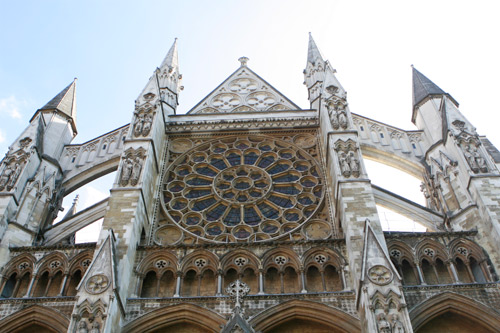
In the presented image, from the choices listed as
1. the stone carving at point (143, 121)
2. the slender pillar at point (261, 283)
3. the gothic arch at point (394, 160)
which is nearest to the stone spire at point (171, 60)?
the stone carving at point (143, 121)

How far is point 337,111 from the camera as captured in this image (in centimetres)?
1573

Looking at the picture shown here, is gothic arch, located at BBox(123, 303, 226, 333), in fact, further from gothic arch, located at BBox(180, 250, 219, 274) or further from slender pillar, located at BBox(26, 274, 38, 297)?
slender pillar, located at BBox(26, 274, 38, 297)

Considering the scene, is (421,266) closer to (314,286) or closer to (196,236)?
(314,286)

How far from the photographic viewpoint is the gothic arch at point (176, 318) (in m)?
11.2

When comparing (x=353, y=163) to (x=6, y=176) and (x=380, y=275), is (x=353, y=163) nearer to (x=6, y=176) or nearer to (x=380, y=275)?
(x=380, y=275)

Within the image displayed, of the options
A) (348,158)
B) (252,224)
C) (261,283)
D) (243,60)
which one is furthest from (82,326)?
(243,60)

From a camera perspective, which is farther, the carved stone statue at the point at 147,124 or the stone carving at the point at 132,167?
the carved stone statue at the point at 147,124

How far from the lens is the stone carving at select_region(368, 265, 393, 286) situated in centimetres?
1048

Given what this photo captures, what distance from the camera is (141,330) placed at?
1120 cm

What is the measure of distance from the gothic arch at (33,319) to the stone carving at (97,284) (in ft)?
3.72

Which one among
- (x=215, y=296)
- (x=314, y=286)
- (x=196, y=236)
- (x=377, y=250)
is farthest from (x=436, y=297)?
(x=196, y=236)

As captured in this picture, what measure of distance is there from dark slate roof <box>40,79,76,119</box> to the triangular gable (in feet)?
13.1

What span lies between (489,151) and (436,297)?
6113 mm

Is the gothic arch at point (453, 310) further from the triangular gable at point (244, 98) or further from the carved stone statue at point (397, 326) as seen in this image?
the triangular gable at point (244, 98)
